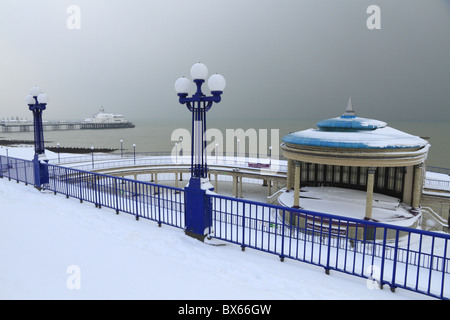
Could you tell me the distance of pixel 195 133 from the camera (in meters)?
7.30

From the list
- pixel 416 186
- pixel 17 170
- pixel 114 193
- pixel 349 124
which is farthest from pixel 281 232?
pixel 416 186

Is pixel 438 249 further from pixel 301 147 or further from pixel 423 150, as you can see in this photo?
pixel 301 147

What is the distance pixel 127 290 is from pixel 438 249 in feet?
67.0

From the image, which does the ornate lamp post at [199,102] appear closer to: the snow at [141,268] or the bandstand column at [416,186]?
the snow at [141,268]

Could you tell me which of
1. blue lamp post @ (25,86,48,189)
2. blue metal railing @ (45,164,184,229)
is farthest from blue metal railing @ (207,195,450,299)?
blue lamp post @ (25,86,48,189)

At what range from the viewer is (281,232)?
11.8 metres

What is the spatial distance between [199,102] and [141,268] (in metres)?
3.81

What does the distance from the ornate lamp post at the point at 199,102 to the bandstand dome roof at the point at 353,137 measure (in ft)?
48.3

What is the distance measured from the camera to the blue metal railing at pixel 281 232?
17.2 ft

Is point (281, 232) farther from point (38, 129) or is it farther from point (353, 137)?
point (353, 137)

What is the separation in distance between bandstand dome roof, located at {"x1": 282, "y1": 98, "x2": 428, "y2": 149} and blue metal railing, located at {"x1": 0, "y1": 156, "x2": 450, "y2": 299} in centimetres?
852

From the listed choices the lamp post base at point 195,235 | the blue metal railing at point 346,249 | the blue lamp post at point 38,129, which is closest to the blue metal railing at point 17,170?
the blue lamp post at point 38,129

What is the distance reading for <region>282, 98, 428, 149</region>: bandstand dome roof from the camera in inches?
754
